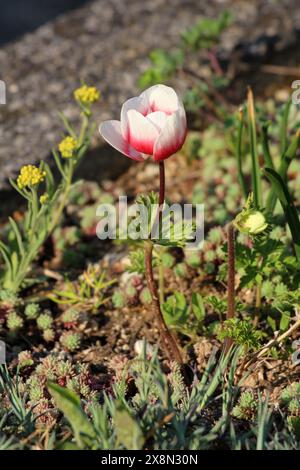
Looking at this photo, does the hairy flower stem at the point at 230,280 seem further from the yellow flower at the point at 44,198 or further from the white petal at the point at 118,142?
the yellow flower at the point at 44,198

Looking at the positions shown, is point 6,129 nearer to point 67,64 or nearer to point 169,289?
point 67,64

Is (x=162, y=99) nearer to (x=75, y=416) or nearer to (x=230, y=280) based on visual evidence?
(x=230, y=280)

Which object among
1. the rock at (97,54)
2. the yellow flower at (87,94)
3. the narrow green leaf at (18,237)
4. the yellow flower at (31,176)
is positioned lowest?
the narrow green leaf at (18,237)

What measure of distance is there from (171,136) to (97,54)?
2262mm

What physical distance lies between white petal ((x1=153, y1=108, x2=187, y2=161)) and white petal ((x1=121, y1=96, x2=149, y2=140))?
127 mm

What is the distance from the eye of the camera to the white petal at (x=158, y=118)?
6.89 feet

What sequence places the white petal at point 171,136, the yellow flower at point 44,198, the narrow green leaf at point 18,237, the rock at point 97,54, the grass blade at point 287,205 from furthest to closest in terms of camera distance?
the rock at point 97,54, the narrow green leaf at point 18,237, the yellow flower at point 44,198, the grass blade at point 287,205, the white petal at point 171,136

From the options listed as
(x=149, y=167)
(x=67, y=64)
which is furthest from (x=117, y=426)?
(x=67, y=64)

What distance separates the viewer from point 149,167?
151 inches

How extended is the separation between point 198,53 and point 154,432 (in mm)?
2642

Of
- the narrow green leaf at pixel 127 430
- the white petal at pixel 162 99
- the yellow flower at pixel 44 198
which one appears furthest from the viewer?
the yellow flower at pixel 44 198

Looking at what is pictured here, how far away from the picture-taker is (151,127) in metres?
2.06

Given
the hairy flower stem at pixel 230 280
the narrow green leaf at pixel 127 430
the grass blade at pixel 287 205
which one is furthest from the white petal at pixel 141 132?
the narrow green leaf at pixel 127 430

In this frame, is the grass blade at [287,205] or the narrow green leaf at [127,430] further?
the grass blade at [287,205]
